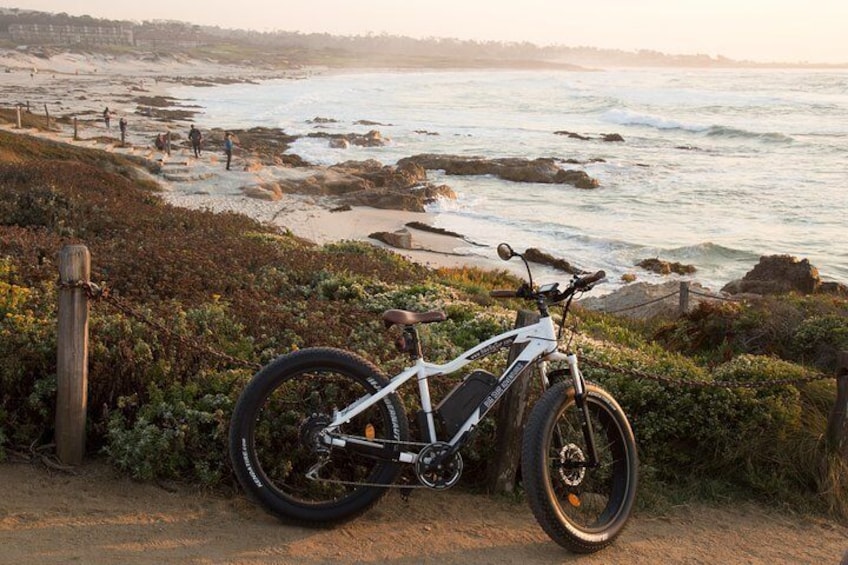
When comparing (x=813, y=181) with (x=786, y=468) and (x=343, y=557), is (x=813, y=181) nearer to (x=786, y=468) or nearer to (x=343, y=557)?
(x=786, y=468)

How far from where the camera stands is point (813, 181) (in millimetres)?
38438

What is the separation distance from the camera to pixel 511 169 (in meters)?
38.8

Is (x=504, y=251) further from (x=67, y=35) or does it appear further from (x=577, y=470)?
(x=67, y=35)

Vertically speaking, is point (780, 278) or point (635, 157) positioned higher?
point (635, 157)

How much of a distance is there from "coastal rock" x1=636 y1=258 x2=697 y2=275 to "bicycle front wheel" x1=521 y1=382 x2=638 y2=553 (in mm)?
17491

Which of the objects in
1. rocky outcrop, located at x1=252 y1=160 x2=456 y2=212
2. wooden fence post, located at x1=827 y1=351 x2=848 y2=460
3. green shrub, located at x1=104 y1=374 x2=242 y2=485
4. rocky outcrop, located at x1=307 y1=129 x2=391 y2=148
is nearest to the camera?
green shrub, located at x1=104 y1=374 x2=242 y2=485

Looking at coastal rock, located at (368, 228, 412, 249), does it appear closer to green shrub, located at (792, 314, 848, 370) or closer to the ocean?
the ocean

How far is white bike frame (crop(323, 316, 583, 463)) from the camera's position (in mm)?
4723

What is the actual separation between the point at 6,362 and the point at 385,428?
8.88 ft

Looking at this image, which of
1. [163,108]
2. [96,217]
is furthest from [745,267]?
[163,108]

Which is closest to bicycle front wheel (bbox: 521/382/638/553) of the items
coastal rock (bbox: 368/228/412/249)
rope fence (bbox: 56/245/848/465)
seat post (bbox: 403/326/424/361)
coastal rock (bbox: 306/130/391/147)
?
seat post (bbox: 403/326/424/361)

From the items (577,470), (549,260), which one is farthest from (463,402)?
(549,260)

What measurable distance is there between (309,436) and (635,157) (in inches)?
1792

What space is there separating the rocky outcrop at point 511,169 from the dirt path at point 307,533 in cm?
3201
